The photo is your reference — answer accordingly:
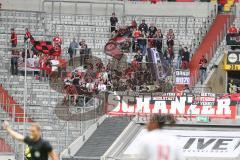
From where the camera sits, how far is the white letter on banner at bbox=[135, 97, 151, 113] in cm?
3219

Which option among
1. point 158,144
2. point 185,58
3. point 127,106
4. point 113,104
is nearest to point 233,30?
point 185,58

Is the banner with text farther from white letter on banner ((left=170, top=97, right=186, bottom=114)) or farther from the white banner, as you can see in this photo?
the white banner

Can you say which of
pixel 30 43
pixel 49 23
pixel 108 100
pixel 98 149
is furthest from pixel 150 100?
pixel 49 23

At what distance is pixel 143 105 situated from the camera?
3234 cm

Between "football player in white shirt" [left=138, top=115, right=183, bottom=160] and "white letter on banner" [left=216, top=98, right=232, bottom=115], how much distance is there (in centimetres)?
2102

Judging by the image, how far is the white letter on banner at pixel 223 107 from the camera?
32312 millimetres

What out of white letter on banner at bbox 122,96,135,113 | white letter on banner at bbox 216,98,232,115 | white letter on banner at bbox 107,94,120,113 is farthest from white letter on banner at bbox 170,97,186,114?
white letter on banner at bbox 107,94,120,113

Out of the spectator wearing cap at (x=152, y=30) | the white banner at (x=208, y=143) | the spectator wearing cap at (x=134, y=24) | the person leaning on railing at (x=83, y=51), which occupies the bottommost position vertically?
the white banner at (x=208, y=143)

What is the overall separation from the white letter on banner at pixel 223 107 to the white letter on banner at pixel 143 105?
2.24 meters

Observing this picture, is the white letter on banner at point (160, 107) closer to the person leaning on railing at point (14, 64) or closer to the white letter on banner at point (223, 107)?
the white letter on banner at point (223, 107)

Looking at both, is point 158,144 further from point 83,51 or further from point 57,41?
point 57,41

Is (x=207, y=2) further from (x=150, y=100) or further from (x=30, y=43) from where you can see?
(x=150, y=100)

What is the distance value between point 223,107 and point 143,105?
8.39ft

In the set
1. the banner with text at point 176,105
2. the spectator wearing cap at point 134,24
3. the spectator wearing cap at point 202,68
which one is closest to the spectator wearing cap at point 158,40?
the spectator wearing cap at point 134,24
